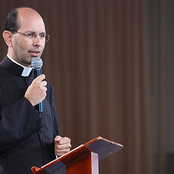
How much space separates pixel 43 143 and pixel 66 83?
2.30m

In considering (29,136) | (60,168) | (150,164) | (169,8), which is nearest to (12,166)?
(29,136)

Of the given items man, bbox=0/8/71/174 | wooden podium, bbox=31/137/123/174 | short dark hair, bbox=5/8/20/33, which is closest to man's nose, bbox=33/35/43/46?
man, bbox=0/8/71/174

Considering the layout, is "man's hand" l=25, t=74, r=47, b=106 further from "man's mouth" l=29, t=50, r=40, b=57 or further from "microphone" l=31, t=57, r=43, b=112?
"man's mouth" l=29, t=50, r=40, b=57

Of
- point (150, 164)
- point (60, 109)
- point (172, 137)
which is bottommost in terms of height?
point (150, 164)

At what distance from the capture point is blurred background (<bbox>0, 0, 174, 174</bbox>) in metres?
4.10

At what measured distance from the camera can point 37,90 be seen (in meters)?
1.64

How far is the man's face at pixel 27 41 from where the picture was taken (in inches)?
70.9

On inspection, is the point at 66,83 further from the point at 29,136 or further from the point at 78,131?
the point at 29,136

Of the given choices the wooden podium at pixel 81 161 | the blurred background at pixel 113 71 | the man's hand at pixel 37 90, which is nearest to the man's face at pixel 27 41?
the man's hand at pixel 37 90

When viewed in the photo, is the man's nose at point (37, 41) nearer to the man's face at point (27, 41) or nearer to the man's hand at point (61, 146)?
the man's face at point (27, 41)

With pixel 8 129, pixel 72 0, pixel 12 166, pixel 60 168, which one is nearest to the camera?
pixel 60 168

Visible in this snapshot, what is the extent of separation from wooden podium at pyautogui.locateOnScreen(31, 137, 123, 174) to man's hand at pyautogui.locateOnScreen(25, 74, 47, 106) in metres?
0.38

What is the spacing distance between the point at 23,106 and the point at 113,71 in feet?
8.34

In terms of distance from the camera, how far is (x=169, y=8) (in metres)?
4.20
